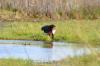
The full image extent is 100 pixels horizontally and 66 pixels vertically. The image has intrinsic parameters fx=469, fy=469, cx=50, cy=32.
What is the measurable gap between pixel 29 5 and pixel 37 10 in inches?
24.5

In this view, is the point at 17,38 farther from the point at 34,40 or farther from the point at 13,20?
the point at 13,20

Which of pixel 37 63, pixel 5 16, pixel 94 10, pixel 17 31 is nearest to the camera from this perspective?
pixel 37 63

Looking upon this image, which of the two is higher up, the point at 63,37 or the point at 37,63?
the point at 37,63

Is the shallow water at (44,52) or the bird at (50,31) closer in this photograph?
the shallow water at (44,52)

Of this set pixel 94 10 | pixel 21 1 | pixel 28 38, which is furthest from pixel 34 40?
pixel 21 1

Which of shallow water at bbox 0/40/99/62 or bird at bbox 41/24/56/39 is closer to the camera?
shallow water at bbox 0/40/99/62

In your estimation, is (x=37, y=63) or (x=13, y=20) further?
(x=13, y=20)

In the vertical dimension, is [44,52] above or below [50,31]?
above

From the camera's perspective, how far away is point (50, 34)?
20469 mm

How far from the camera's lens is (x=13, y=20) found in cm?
3177

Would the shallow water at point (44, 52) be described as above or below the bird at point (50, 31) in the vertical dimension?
above

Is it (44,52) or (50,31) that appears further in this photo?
(50,31)

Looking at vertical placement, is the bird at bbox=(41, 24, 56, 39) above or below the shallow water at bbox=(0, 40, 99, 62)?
below

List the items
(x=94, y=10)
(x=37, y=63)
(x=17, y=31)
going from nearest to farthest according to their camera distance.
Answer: (x=37, y=63) → (x=17, y=31) → (x=94, y=10)
